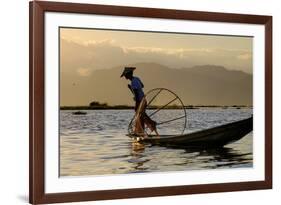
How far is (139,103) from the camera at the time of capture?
4.31 ft

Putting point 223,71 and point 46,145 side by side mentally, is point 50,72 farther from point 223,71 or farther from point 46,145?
point 223,71

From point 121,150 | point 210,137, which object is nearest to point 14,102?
point 121,150

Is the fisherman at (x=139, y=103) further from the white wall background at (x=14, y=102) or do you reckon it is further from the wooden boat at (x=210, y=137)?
the white wall background at (x=14, y=102)

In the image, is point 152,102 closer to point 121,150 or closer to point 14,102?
point 121,150

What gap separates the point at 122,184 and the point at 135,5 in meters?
0.40

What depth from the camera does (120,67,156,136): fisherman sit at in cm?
130

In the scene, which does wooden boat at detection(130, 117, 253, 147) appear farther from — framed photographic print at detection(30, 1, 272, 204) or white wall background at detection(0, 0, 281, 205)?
white wall background at detection(0, 0, 281, 205)

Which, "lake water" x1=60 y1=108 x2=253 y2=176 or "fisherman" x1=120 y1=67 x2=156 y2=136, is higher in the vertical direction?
"fisherman" x1=120 y1=67 x2=156 y2=136

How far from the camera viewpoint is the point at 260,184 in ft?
4.68

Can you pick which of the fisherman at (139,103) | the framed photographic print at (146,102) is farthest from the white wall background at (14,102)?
the fisherman at (139,103)

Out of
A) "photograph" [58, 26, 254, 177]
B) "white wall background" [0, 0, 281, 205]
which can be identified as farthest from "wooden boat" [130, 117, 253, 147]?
"white wall background" [0, 0, 281, 205]

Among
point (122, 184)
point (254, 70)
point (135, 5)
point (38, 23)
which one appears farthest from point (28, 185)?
point (254, 70)

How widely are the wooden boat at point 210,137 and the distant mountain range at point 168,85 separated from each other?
56 mm

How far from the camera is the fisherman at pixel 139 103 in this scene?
1301 millimetres
